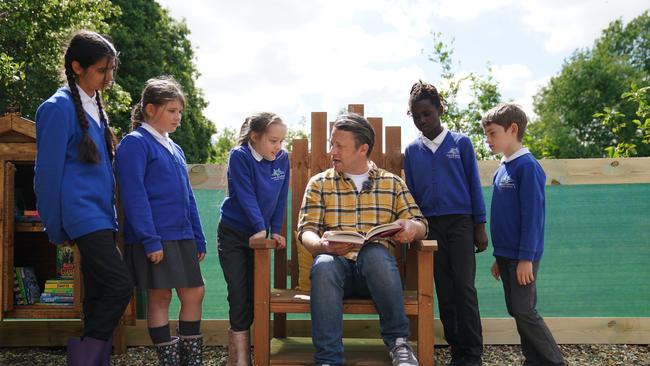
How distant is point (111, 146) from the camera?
3078mm

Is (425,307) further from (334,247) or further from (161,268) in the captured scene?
(161,268)

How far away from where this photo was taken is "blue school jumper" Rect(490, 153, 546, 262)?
10.7ft

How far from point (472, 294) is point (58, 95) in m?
2.29

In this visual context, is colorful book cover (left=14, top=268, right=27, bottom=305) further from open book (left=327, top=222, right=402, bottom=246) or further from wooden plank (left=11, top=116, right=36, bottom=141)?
open book (left=327, top=222, right=402, bottom=246)

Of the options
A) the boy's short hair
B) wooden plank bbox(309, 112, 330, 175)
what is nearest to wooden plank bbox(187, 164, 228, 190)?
wooden plank bbox(309, 112, 330, 175)

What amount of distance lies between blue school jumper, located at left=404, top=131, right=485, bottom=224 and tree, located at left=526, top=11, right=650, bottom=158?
84.2 ft

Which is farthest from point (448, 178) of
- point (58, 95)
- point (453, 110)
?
point (453, 110)

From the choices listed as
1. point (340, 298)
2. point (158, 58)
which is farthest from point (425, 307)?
point (158, 58)

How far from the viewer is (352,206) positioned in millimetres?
3326

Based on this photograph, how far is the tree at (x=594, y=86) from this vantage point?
28531 millimetres

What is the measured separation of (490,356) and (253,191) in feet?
6.29

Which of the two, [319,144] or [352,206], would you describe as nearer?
[352,206]

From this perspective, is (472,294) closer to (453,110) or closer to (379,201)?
(379,201)

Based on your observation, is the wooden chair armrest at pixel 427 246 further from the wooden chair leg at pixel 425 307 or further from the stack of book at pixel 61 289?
the stack of book at pixel 61 289
